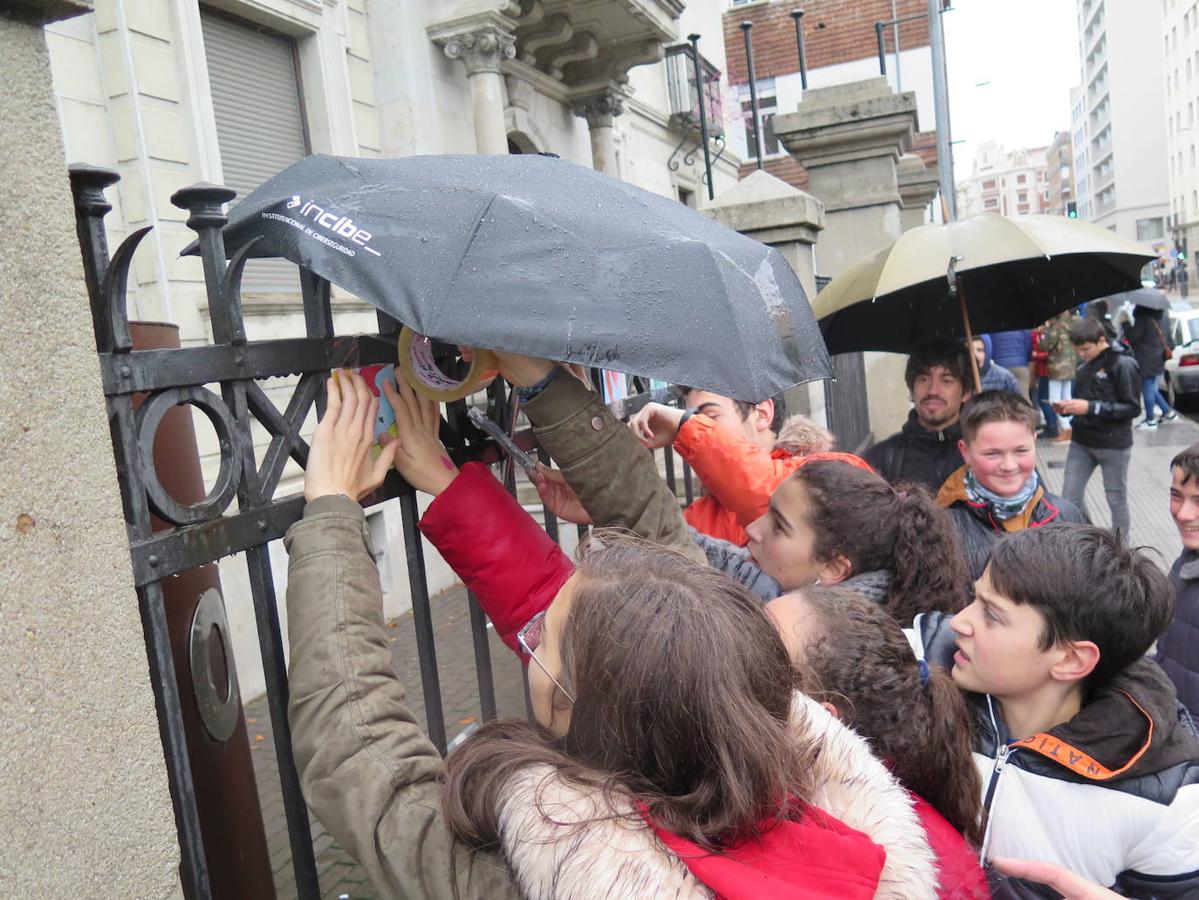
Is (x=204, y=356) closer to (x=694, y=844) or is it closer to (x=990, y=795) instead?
(x=694, y=844)

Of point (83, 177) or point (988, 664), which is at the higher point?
point (83, 177)

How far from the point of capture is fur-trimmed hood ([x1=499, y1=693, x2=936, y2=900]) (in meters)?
1.11

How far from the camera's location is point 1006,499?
3.38 metres

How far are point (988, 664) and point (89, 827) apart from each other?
1.66 m

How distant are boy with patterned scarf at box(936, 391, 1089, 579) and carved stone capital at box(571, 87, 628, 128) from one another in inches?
366

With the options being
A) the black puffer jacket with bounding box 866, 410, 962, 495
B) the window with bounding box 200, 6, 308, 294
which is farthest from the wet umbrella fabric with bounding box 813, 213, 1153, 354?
the window with bounding box 200, 6, 308, 294

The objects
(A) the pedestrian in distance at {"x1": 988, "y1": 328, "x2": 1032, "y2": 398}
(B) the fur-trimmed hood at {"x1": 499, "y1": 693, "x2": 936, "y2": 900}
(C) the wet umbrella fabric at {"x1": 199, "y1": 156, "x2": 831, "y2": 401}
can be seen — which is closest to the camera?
(B) the fur-trimmed hood at {"x1": 499, "y1": 693, "x2": 936, "y2": 900}

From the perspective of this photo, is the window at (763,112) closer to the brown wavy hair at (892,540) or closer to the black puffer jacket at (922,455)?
the black puffer jacket at (922,455)

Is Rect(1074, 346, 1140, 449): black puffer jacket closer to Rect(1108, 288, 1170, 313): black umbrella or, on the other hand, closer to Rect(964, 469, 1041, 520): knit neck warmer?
Rect(964, 469, 1041, 520): knit neck warmer

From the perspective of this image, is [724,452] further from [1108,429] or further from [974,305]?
[1108,429]

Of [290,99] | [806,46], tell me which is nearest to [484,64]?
[290,99]

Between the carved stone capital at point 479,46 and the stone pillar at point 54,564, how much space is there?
26.5ft

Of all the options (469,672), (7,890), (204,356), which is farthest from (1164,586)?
(469,672)

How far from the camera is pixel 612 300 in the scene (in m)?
1.50
